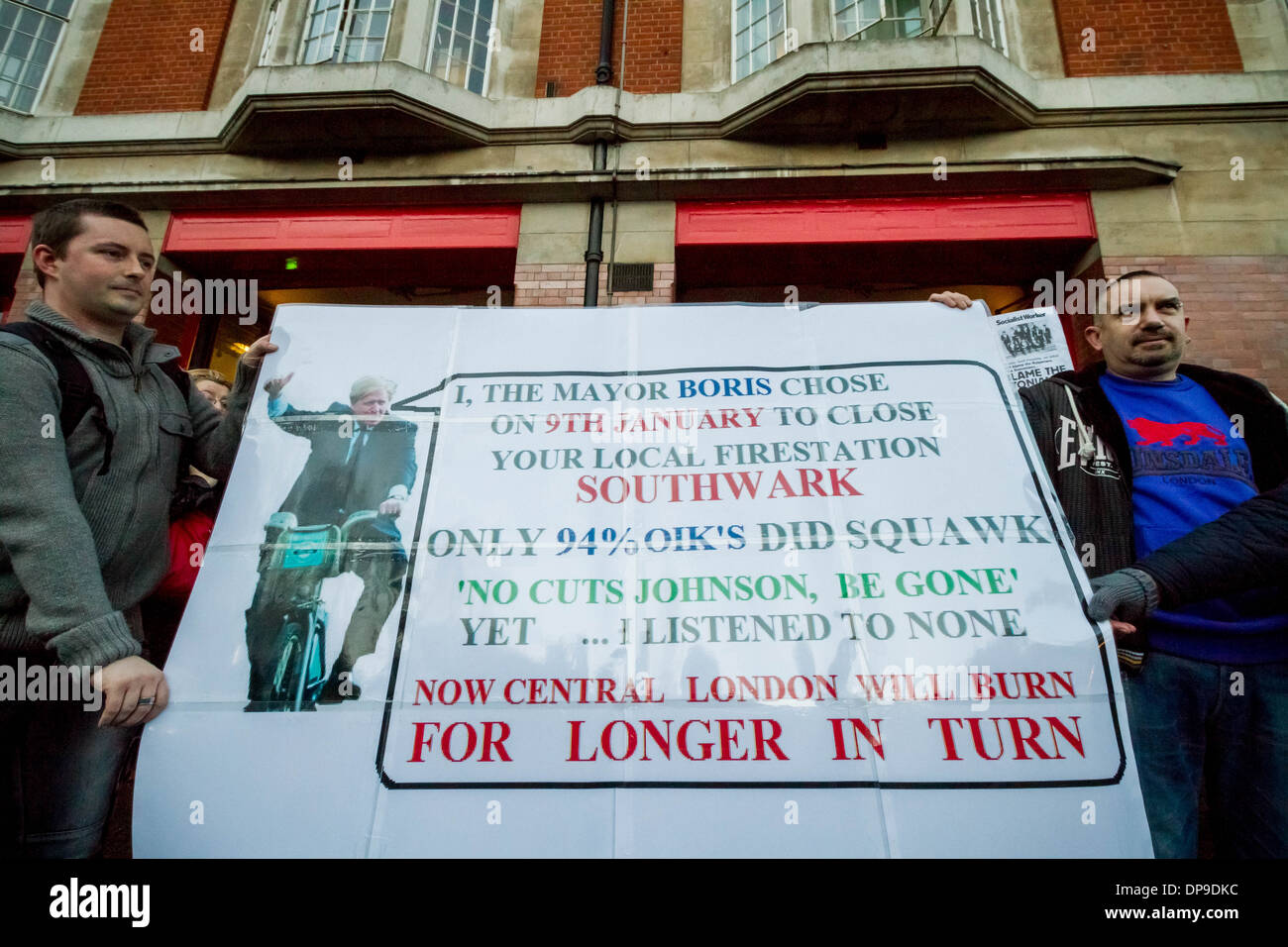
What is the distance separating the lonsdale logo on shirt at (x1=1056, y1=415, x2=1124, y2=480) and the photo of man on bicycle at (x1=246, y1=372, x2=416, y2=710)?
2290 millimetres

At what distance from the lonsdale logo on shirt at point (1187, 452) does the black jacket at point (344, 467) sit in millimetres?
2544

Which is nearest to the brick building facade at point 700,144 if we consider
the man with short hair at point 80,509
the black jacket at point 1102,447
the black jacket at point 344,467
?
the black jacket at point 1102,447

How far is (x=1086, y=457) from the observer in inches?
84.5

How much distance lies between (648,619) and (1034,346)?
2964 mm

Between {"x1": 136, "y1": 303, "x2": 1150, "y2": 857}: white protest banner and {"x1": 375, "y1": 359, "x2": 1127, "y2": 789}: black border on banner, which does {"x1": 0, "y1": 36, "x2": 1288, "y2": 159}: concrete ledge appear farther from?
{"x1": 375, "y1": 359, "x2": 1127, "y2": 789}: black border on banner

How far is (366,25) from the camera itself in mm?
6652

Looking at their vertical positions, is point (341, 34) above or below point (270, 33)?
below

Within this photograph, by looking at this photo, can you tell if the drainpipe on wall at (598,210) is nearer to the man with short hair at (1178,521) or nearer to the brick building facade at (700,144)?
the brick building facade at (700,144)

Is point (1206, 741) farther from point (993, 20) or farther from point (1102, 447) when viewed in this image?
point (993, 20)

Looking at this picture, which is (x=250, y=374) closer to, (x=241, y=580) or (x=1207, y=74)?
(x=241, y=580)

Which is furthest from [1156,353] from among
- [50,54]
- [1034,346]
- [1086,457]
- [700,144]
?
[50,54]

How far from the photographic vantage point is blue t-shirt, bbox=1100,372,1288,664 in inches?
74.2

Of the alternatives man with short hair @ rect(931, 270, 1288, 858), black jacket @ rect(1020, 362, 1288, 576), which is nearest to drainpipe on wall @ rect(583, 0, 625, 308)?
man with short hair @ rect(931, 270, 1288, 858)

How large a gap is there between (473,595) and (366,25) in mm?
7533
